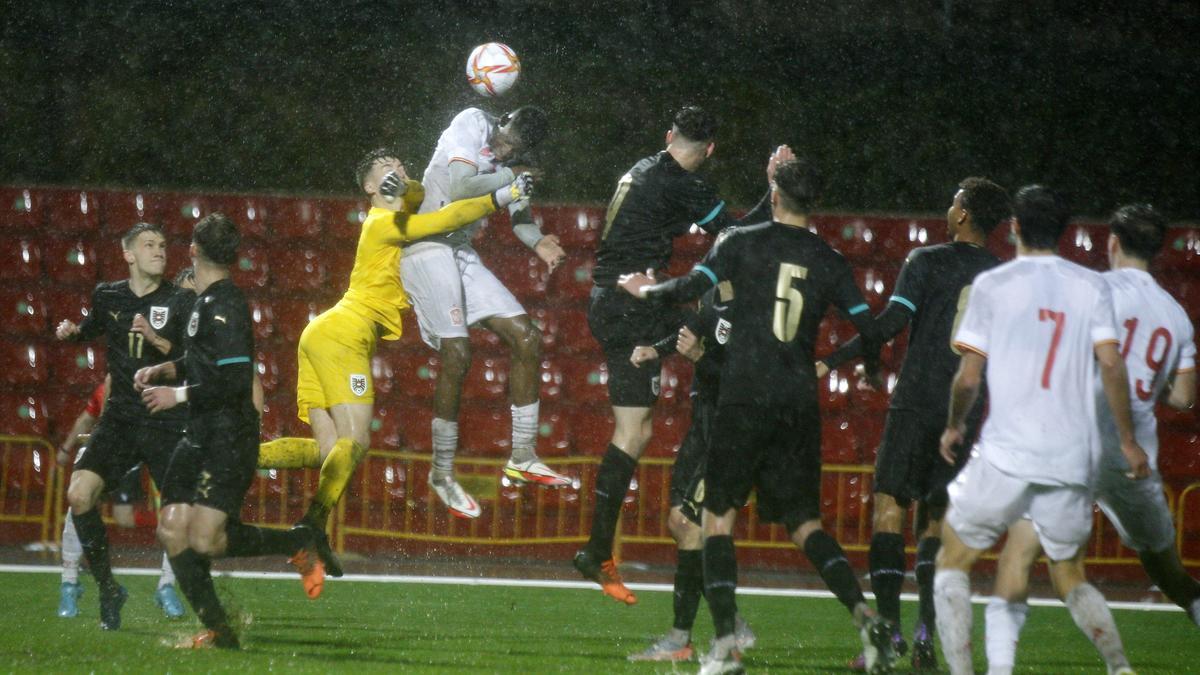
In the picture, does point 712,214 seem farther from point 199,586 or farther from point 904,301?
point 199,586

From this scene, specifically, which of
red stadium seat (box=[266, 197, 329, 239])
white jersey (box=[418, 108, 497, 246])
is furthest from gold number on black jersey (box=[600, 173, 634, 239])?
red stadium seat (box=[266, 197, 329, 239])

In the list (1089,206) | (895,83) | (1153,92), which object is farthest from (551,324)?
(1153,92)

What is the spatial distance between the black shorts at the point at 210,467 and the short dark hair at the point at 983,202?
3254 millimetres

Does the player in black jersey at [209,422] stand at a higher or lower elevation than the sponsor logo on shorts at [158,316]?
lower

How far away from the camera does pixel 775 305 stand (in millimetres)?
5562

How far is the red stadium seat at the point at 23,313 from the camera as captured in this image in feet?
41.2

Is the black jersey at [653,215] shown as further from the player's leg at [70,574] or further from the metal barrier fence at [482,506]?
the metal barrier fence at [482,506]

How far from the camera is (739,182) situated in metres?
14.0

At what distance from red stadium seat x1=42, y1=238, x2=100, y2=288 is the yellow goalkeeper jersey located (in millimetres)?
5447

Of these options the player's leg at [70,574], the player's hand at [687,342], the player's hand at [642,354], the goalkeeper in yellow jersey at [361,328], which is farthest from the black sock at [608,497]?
the player's leg at [70,574]

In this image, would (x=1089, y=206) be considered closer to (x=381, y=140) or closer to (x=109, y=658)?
(x=381, y=140)

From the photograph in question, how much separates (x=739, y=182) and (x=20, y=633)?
28.3 ft

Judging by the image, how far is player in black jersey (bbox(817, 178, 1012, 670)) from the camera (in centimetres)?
615

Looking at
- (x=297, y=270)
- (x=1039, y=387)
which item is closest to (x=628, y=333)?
(x=1039, y=387)
